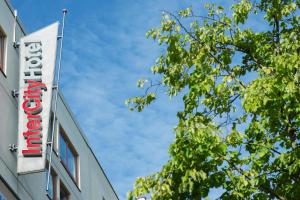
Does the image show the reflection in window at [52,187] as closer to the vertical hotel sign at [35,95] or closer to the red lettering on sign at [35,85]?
the vertical hotel sign at [35,95]

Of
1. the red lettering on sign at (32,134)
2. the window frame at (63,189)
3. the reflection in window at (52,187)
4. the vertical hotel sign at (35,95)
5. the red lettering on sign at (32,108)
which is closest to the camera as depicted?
the vertical hotel sign at (35,95)

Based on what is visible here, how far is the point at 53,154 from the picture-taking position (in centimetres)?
2642

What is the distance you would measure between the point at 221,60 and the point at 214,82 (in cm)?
140

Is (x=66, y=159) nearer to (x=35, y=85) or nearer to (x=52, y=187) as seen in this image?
(x=52, y=187)

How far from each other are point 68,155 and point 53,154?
2880 mm

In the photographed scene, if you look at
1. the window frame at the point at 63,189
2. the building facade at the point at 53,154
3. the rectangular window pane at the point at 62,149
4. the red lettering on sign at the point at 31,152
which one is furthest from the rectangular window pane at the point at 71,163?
the red lettering on sign at the point at 31,152

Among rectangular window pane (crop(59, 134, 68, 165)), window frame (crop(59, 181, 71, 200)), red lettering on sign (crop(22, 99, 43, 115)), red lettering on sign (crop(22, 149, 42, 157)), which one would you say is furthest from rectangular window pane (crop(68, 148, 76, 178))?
red lettering on sign (crop(22, 149, 42, 157))

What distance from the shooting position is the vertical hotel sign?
21906 mm

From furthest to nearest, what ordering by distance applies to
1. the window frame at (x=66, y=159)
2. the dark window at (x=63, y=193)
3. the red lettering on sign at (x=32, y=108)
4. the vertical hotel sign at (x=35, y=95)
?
1. the window frame at (x=66, y=159)
2. the dark window at (x=63, y=193)
3. the red lettering on sign at (x=32, y=108)
4. the vertical hotel sign at (x=35, y=95)

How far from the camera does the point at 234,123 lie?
54.7 feet

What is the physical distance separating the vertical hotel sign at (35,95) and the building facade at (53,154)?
35cm

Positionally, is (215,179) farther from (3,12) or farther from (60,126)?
(60,126)

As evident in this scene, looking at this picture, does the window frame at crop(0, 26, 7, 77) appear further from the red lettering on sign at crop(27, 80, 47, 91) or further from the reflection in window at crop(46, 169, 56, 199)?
the reflection in window at crop(46, 169, 56, 199)

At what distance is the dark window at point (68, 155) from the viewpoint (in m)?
28.2
